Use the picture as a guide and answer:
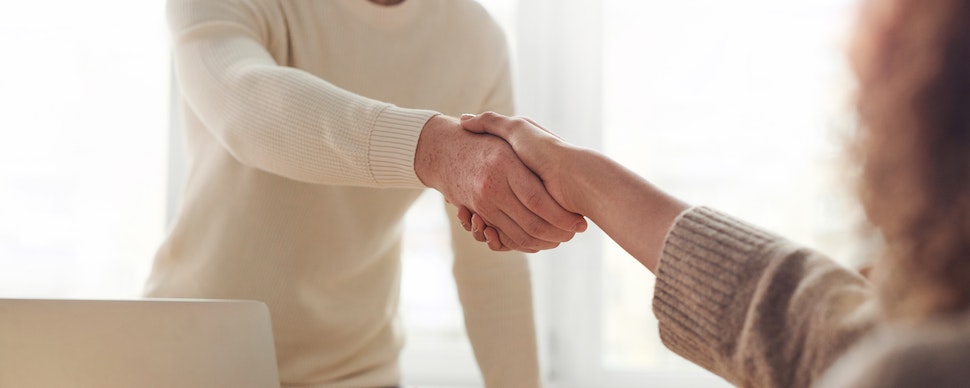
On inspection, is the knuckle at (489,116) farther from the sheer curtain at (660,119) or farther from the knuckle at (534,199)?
the sheer curtain at (660,119)

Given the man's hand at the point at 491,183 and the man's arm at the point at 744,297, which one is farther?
the man's hand at the point at 491,183

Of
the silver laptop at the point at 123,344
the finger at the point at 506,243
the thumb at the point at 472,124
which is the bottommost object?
the silver laptop at the point at 123,344

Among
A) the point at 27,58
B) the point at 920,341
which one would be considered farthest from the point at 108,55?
the point at 920,341

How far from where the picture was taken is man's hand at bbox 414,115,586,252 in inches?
44.5

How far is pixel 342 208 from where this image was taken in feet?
4.75

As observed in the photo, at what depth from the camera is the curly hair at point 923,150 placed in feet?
1.65

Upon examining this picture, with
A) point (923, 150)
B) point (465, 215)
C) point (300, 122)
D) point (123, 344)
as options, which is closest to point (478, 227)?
point (465, 215)

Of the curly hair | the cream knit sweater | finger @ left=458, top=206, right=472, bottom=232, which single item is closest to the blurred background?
the cream knit sweater

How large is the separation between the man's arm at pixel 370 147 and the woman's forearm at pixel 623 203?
84 millimetres

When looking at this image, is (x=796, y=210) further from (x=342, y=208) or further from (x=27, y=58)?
(x=27, y=58)

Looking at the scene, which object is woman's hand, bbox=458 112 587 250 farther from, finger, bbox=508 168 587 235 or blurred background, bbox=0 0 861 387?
blurred background, bbox=0 0 861 387

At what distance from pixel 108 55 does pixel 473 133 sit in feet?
5.62

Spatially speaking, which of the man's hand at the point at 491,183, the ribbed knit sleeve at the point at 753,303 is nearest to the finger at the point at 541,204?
the man's hand at the point at 491,183

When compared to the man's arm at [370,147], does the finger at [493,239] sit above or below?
below
